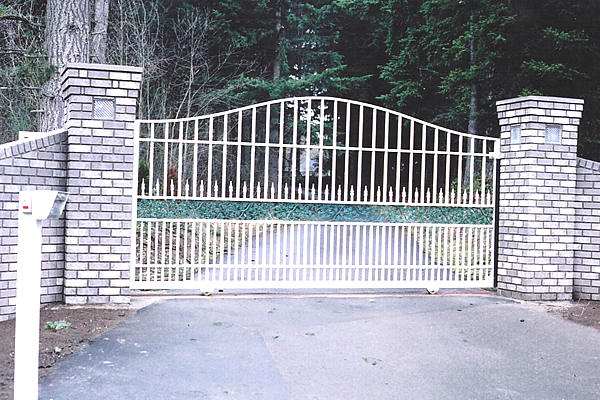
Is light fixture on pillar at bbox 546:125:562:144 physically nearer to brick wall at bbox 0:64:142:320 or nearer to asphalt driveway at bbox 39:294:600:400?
asphalt driveway at bbox 39:294:600:400

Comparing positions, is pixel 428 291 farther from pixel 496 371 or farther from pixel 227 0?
pixel 227 0

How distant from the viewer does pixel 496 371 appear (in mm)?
4824

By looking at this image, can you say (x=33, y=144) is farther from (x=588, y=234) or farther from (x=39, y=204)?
(x=588, y=234)

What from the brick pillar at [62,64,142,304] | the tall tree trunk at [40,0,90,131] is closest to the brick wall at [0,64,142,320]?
the brick pillar at [62,64,142,304]

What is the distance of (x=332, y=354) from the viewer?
5.18 meters

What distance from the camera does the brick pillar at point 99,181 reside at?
6.53m

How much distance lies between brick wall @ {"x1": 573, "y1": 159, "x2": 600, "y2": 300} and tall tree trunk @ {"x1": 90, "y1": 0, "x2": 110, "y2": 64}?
8.47 m

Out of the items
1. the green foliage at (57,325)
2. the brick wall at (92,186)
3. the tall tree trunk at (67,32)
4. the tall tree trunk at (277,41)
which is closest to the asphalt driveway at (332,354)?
the green foliage at (57,325)

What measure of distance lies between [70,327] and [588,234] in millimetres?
6150

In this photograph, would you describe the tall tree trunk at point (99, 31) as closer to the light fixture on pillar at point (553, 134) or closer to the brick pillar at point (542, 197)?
the brick pillar at point (542, 197)

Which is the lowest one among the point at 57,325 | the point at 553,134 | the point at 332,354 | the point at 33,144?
the point at 332,354

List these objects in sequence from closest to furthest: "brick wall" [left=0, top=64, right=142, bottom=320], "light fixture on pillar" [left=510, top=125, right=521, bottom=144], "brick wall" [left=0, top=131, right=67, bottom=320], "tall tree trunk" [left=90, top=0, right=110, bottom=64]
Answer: "brick wall" [left=0, top=131, right=67, bottom=320]
"brick wall" [left=0, top=64, right=142, bottom=320]
"light fixture on pillar" [left=510, top=125, right=521, bottom=144]
"tall tree trunk" [left=90, top=0, right=110, bottom=64]

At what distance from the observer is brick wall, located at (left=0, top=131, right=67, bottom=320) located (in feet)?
19.7

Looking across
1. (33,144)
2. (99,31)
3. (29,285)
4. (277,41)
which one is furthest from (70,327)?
(277,41)
